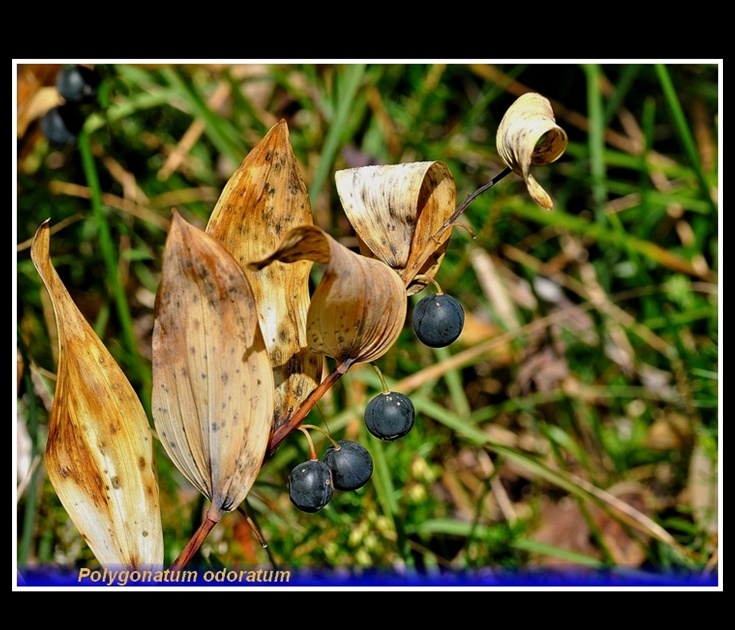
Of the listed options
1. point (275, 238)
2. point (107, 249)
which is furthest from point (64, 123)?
point (275, 238)

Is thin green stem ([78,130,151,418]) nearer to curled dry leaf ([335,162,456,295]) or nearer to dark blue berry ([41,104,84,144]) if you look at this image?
dark blue berry ([41,104,84,144])

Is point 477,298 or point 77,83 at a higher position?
point 77,83

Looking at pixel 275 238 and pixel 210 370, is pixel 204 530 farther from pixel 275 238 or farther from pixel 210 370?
pixel 275 238

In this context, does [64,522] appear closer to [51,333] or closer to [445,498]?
[51,333]

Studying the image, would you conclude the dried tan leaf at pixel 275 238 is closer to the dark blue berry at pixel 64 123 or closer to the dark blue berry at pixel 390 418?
the dark blue berry at pixel 390 418

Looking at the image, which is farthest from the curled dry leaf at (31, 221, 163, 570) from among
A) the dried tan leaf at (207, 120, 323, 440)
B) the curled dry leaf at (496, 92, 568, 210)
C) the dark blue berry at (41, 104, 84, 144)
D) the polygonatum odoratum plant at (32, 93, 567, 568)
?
the dark blue berry at (41, 104, 84, 144)

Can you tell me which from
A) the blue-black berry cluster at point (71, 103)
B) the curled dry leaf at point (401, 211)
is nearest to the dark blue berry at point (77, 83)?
the blue-black berry cluster at point (71, 103)

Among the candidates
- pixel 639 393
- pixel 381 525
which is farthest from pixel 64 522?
pixel 639 393
